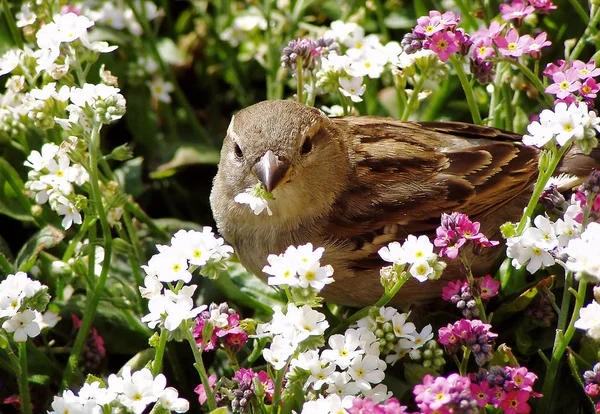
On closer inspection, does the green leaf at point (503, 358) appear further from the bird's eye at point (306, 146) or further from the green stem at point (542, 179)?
the bird's eye at point (306, 146)

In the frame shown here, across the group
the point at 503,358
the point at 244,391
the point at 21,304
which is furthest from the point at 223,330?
the point at 503,358

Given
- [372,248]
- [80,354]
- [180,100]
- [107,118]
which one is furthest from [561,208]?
[180,100]

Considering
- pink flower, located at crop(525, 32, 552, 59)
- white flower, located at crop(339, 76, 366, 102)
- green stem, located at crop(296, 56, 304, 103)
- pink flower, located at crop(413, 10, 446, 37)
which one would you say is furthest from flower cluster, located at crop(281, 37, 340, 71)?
pink flower, located at crop(525, 32, 552, 59)

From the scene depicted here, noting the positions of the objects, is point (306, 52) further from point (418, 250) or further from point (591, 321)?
point (591, 321)

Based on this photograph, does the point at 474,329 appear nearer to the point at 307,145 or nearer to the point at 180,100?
the point at 307,145

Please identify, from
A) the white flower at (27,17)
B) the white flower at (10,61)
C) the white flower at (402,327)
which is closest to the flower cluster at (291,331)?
the white flower at (402,327)

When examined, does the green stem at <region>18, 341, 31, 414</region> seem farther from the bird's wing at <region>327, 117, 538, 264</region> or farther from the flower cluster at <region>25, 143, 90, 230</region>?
the bird's wing at <region>327, 117, 538, 264</region>
